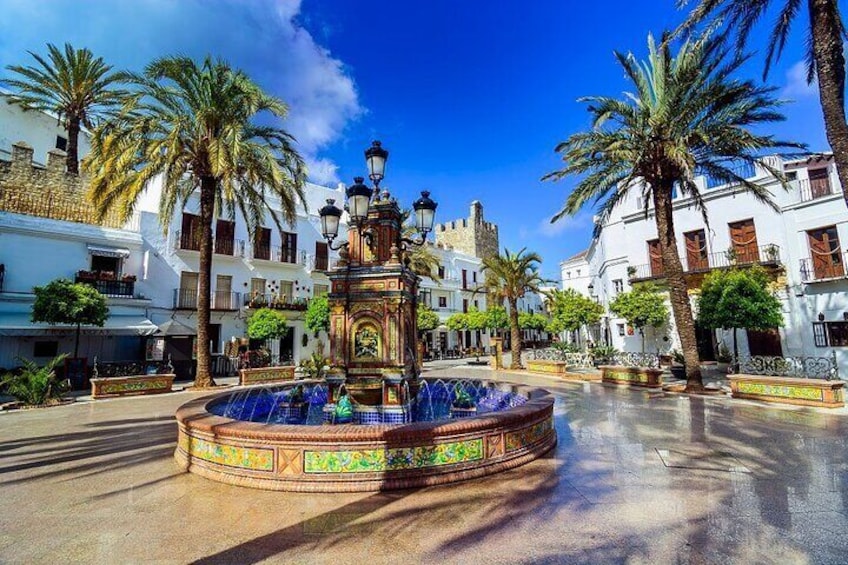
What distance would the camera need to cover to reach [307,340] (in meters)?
28.3

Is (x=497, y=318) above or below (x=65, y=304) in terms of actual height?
below

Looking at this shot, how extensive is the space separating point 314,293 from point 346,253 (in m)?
21.5

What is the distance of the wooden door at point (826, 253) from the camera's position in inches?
682

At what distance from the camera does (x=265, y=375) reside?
18031 mm

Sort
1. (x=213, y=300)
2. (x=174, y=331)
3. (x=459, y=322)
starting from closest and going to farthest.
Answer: (x=174, y=331)
(x=213, y=300)
(x=459, y=322)

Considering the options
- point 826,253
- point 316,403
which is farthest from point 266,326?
point 826,253

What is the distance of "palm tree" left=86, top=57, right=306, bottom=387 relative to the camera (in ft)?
46.4

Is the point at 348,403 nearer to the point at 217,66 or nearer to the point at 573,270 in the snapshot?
the point at 217,66

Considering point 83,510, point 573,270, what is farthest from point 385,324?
point 573,270

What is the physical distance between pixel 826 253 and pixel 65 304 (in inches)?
1198

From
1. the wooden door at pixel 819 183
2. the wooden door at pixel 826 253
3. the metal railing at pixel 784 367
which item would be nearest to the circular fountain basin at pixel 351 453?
the metal railing at pixel 784 367

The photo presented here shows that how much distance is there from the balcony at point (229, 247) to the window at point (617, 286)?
76.6 ft

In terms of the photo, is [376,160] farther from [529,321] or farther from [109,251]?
[529,321]

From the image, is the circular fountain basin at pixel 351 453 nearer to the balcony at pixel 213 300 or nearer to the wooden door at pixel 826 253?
the balcony at pixel 213 300
